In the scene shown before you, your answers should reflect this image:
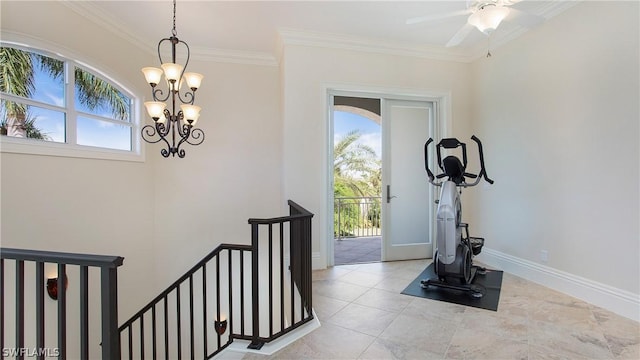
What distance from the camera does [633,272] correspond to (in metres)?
2.46

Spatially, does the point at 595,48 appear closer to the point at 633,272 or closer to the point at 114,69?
the point at 633,272

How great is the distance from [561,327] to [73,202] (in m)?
4.63

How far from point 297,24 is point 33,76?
8.96 feet

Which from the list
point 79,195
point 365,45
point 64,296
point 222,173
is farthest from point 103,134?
point 365,45

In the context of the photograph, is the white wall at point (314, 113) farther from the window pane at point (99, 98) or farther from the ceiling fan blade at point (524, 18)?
the window pane at point (99, 98)

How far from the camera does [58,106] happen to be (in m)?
3.03

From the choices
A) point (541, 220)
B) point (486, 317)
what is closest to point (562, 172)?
point (541, 220)

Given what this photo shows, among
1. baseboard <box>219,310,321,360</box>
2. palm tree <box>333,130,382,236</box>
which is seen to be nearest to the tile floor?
baseboard <box>219,310,321,360</box>

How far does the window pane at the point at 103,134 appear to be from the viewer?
328 cm

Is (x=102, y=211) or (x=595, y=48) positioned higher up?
(x=595, y=48)

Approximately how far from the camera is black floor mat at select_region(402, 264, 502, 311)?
277 centimetres

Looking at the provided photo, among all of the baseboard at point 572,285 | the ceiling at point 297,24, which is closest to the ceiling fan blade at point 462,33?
the ceiling at point 297,24

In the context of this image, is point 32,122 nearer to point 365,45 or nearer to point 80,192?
point 80,192

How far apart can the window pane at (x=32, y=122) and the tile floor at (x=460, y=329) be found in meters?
2.81
